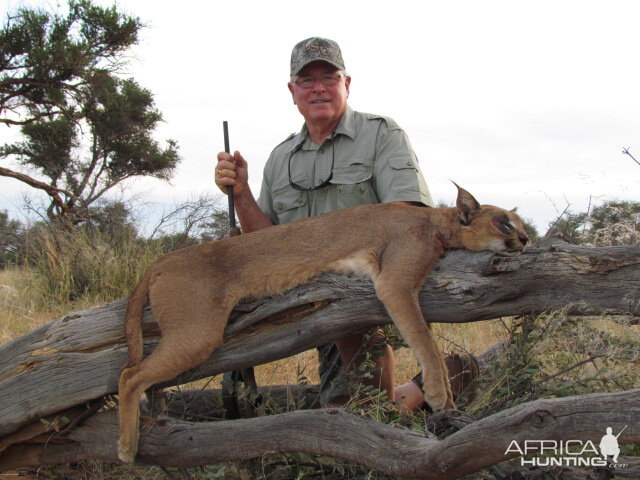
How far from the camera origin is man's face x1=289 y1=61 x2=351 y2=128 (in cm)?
→ 475

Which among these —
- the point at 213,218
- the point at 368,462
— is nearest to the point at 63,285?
the point at 213,218

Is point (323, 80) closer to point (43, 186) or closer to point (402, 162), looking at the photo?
point (402, 162)

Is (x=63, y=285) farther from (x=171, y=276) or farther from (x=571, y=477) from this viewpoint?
(x=571, y=477)

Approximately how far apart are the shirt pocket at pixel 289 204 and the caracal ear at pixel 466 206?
152 cm

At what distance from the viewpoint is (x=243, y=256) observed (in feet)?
12.4

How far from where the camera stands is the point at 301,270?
146 inches

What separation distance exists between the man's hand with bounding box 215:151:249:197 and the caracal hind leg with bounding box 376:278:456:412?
1.82m

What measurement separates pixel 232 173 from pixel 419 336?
211cm

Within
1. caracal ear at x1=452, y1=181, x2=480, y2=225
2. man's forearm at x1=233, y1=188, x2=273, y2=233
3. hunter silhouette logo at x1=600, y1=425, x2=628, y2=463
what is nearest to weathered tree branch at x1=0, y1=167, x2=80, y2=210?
man's forearm at x1=233, y1=188, x2=273, y2=233

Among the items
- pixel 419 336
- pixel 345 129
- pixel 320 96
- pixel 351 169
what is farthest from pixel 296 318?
pixel 320 96

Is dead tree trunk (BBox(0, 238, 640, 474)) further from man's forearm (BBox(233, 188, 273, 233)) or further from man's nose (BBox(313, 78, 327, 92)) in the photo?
man's nose (BBox(313, 78, 327, 92))

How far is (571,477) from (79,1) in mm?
14269

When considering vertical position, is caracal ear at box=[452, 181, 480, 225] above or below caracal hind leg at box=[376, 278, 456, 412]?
above

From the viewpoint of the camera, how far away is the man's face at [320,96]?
475cm
